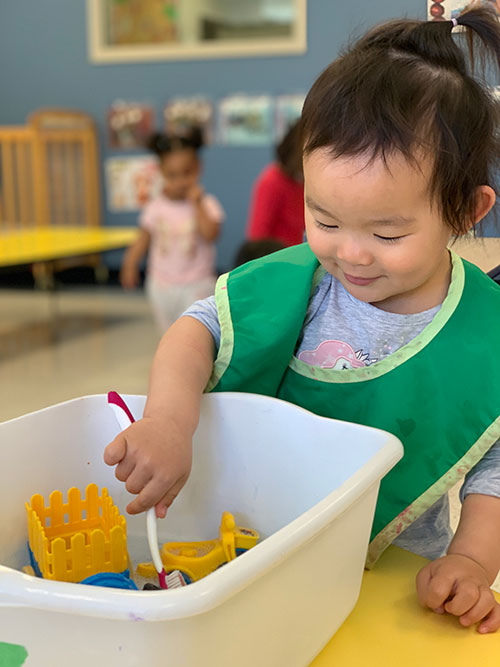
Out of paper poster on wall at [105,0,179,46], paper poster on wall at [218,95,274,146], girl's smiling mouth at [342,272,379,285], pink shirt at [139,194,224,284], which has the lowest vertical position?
pink shirt at [139,194,224,284]

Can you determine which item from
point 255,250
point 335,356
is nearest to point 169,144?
point 255,250

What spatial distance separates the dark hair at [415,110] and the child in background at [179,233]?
79.6 inches

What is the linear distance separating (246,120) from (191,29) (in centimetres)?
53

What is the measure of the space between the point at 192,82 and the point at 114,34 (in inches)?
19.7

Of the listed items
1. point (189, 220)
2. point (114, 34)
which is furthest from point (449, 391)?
point (114, 34)

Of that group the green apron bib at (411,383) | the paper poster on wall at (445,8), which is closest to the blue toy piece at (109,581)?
the green apron bib at (411,383)

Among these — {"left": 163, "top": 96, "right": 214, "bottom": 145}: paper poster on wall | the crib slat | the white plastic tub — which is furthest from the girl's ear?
the crib slat

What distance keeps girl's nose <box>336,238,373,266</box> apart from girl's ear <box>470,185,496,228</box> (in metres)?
0.11

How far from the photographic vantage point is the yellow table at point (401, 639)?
0.44 metres

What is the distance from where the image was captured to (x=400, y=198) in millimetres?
519

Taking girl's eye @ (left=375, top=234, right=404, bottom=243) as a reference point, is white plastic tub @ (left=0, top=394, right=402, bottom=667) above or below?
below

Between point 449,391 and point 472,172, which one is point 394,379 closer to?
point 449,391

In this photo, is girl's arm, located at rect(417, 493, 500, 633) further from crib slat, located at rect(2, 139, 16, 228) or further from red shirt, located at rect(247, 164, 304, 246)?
crib slat, located at rect(2, 139, 16, 228)

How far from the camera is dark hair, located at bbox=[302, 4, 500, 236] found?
1.71 feet
